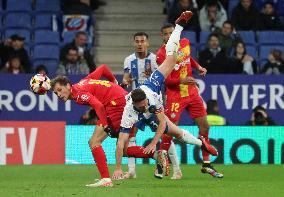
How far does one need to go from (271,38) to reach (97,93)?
771cm

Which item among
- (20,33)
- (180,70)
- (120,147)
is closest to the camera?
(120,147)

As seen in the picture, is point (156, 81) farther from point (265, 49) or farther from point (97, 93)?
point (265, 49)

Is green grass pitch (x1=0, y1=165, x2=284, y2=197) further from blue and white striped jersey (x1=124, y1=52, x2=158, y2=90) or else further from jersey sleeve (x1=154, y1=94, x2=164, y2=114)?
blue and white striped jersey (x1=124, y1=52, x2=158, y2=90)

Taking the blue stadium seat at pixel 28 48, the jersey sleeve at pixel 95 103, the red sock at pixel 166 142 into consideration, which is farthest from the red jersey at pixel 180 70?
the blue stadium seat at pixel 28 48

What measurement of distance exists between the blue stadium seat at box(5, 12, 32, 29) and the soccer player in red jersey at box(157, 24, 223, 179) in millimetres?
6835

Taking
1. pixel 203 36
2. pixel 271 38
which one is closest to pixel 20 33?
pixel 203 36

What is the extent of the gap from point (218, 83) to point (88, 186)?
20.2 ft

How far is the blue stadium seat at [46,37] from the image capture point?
65.0 feet

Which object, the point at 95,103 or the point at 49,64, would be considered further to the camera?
the point at 49,64

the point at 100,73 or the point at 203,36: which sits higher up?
the point at 203,36

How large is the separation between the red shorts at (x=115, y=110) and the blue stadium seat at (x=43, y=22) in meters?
7.33

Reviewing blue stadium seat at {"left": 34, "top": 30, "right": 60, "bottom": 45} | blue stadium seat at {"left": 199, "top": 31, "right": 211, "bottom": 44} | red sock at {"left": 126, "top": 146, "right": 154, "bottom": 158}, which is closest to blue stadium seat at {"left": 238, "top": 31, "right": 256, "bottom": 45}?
blue stadium seat at {"left": 199, "top": 31, "right": 211, "bottom": 44}

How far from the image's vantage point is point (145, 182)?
1323cm

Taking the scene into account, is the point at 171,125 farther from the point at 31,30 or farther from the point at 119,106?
the point at 31,30
